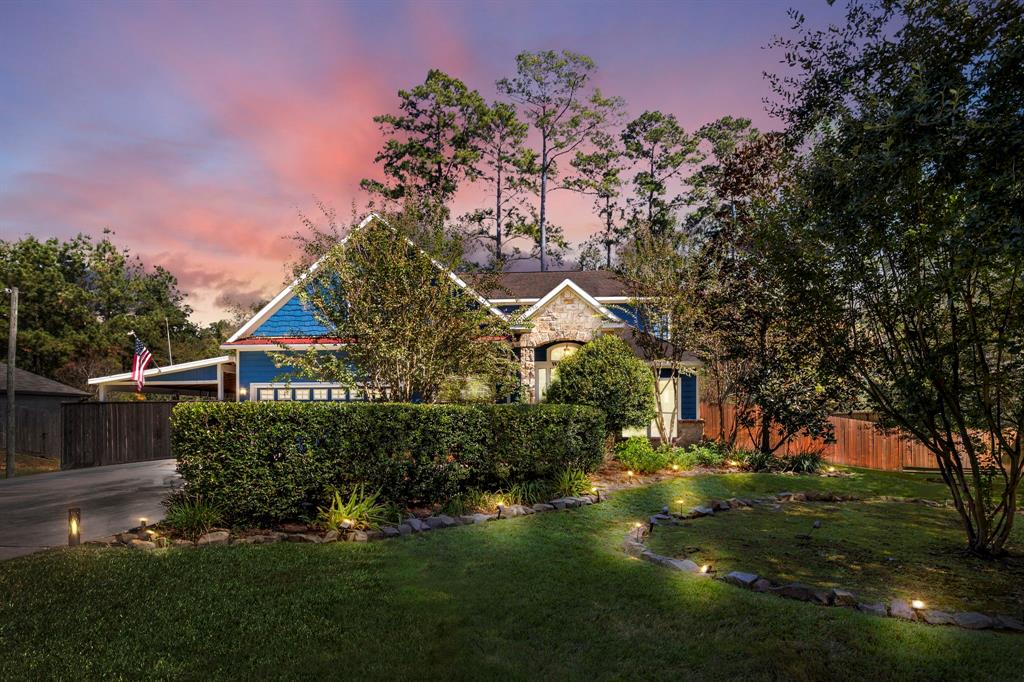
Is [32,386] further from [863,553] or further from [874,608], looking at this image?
[874,608]

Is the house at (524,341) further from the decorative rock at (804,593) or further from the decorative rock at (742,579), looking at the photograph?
the decorative rock at (804,593)

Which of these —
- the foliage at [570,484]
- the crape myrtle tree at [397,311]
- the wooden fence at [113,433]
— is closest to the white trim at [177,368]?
the wooden fence at [113,433]

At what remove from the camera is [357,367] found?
13.2 meters

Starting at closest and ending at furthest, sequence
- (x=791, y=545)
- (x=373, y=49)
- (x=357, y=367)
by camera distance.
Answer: (x=791, y=545) → (x=373, y=49) → (x=357, y=367)

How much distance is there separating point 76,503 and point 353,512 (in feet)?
20.8

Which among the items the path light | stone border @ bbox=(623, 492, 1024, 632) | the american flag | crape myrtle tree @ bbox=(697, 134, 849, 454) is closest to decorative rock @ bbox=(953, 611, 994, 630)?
stone border @ bbox=(623, 492, 1024, 632)

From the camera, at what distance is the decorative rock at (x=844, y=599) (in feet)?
17.6

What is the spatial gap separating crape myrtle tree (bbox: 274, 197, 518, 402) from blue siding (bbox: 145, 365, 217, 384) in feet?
31.3

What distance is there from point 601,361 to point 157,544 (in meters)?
11.2

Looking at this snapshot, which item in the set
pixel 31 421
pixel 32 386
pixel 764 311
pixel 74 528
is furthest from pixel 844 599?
pixel 32 386

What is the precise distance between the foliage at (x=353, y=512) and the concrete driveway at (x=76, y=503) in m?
2.44

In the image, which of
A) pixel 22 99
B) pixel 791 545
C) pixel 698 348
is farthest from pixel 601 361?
pixel 22 99

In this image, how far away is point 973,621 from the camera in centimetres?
496

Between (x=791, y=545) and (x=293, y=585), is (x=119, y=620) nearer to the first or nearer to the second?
(x=293, y=585)
